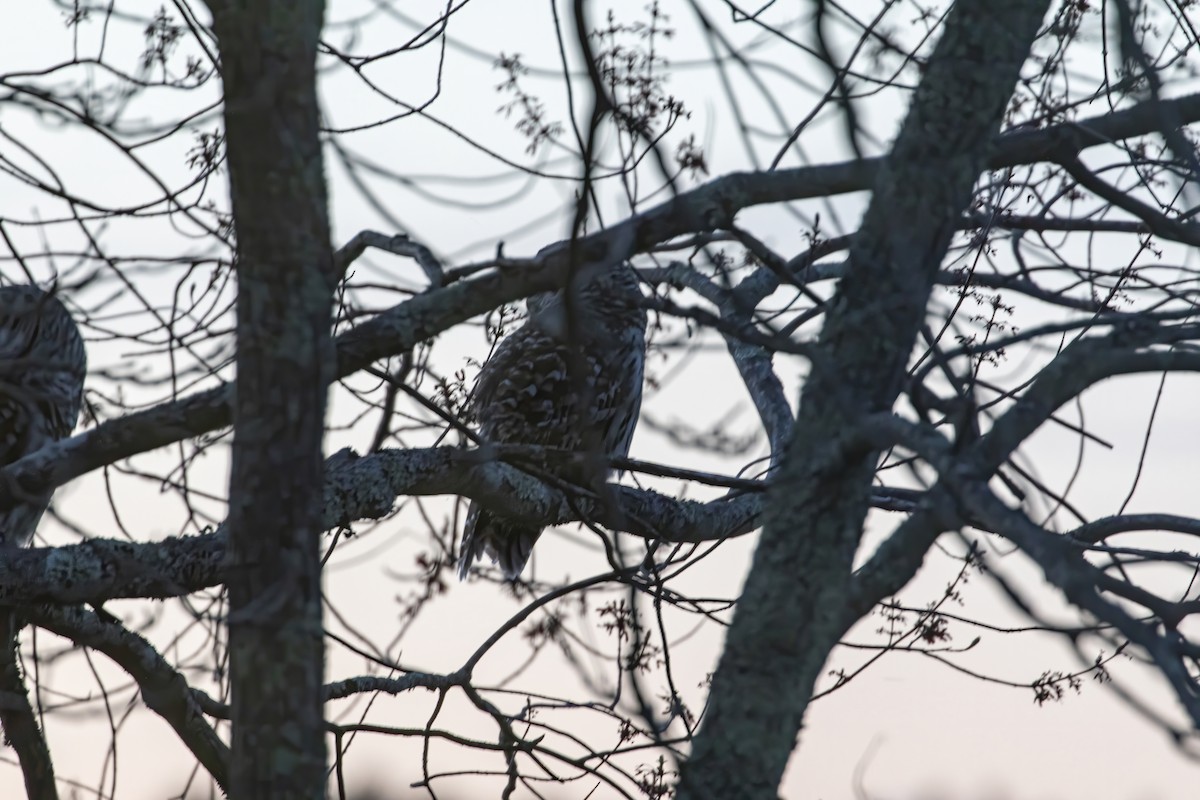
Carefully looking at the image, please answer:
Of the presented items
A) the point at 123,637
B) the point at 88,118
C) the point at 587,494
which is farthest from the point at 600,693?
the point at 88,118

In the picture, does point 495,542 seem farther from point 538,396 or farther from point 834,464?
point 834,464

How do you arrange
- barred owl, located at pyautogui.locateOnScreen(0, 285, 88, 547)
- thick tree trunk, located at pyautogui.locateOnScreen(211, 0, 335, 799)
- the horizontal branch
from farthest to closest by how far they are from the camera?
barred owl, located at pyautogui.locateOnScreen(0, 285, 88, 547) < the horizontal branch < thick tree trunk, located at pyautogui.locateOnScreen(211, 0, 335, 799)

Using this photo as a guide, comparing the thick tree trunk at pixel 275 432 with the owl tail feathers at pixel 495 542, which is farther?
the owl tail feathers at pixel 495 542

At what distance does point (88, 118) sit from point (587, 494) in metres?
1.82

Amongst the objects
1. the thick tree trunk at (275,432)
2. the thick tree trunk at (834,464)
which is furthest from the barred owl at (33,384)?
the thick tree trunk at (834,464)

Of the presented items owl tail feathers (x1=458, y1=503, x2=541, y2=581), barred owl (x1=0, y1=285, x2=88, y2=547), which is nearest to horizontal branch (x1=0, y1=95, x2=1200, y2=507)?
barred owl (x1=0, y1=285, x2=88, y2=547)

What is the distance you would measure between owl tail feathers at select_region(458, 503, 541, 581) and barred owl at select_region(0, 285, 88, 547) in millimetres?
1591

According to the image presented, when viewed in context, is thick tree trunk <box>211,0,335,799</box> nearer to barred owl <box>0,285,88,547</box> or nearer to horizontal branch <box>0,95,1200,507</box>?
horizontal branch <box>0,95,1200,507</box>

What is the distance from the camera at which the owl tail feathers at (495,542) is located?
5465 mm

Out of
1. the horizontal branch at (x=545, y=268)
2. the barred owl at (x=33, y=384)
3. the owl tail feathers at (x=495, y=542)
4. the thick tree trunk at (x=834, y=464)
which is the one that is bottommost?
the thick tree trunk at (x=834, y=464)

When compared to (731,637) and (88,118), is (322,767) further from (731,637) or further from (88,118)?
(88,118)

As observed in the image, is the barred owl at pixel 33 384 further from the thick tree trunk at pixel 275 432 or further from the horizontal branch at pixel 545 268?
the thick tree trunk at pixel 275 432

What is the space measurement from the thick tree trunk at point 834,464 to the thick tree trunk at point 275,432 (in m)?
0.79

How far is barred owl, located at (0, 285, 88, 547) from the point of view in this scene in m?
4.36
